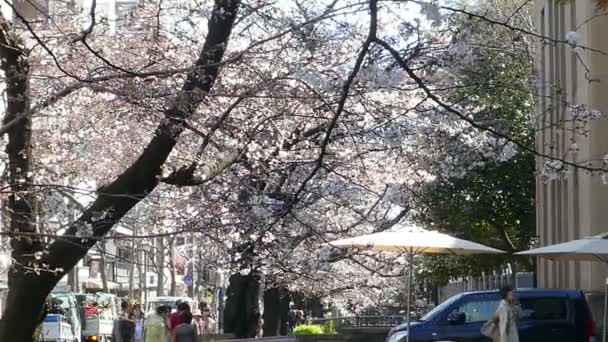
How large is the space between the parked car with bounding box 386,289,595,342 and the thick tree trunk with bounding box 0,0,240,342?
889 cm

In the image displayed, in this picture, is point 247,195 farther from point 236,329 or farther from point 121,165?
point 236,329

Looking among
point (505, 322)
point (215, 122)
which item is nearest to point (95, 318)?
point (505, 322)

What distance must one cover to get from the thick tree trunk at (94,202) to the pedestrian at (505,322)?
685 centimetres

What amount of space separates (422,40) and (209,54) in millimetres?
2902

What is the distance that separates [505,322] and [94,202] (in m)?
7.31

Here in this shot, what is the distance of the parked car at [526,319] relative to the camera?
1984 centimetres

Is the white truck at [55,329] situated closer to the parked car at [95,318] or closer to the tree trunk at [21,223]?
the parked car at [95,318]

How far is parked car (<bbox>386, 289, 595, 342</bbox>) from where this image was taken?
19.8m

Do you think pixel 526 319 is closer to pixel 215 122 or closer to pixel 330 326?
pixel 215 122

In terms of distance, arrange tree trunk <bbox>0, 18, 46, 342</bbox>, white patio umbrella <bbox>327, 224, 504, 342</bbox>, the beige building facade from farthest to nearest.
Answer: the beige building facade → white patio umbrella <bbox>327, 224, 504, 342</bbox> → tree trunk <bbox>0, 18, 46, 342</bbox>

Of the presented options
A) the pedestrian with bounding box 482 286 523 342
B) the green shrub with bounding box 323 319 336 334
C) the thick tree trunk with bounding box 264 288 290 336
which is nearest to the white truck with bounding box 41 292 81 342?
the thick tree trunk with bounding box 264 288 290 336

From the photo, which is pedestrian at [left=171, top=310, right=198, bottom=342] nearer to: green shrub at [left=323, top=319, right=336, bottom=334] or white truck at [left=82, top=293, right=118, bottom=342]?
green shrub at [left=323, top=319, right=336, bottom=334]

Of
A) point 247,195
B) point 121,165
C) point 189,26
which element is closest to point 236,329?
point 121,165

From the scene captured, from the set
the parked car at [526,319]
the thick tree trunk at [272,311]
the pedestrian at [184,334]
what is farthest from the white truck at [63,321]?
the pedestrian at [184,334]
